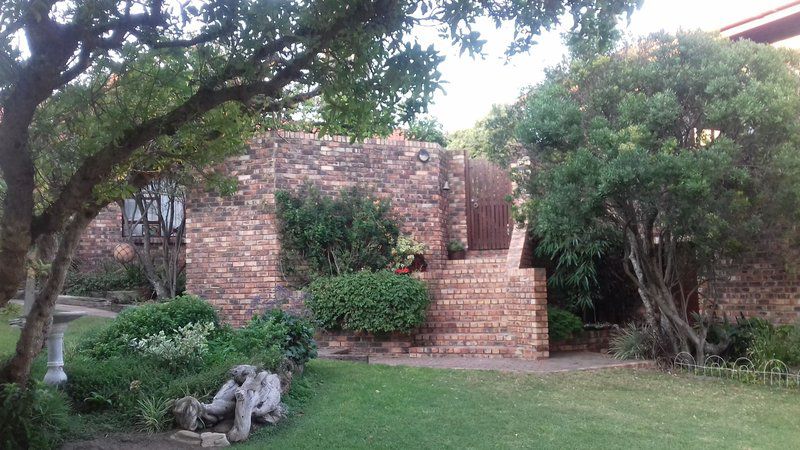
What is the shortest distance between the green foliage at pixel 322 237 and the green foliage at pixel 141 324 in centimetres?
272

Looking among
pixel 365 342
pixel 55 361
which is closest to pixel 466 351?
pixel 365 342

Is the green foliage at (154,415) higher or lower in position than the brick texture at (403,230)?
lower

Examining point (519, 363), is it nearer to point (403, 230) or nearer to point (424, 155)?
point (403, 230)

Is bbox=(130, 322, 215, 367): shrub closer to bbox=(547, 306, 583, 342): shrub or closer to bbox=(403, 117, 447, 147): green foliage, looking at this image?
bbox=(547, 306, 583, 342): shrub

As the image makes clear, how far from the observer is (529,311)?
32.6 ft

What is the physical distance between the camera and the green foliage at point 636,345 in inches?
383

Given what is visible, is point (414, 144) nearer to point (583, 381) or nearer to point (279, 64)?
point (583, 381)

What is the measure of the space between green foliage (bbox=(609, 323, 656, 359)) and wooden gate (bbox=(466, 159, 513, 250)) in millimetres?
3757

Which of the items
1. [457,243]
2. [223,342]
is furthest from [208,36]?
[457,243]

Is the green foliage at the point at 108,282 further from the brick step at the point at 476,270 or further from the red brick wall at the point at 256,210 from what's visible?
the brick step at the point at 476,270

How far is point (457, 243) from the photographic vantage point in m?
13.2

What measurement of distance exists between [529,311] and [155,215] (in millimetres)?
7947

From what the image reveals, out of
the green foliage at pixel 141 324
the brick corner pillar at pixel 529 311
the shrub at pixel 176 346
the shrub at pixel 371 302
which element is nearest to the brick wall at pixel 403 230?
the brick corner pillar at pixel 529 311

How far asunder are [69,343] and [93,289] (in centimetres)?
577
